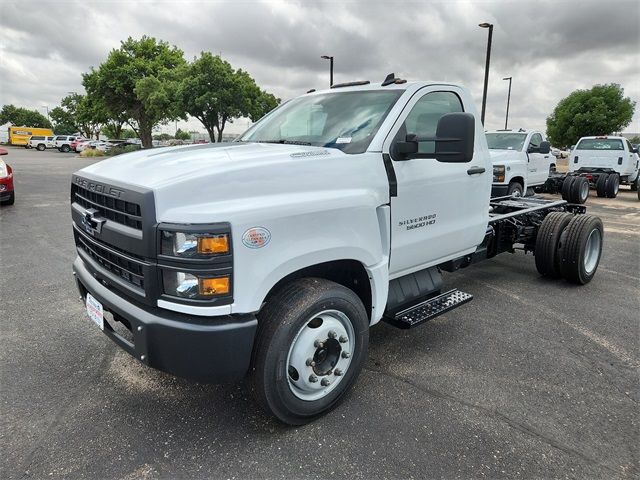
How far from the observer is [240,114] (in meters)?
30.8

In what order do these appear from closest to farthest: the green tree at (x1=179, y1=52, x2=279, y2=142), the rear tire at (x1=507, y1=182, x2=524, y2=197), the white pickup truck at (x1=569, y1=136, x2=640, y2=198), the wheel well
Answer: the wheel well → the rear tire at (x1=507, y1=182, x2=524, y2=197) → the white pickup truck at (x1=569, y1=136, x2=640, y2=198) → the green tree at (x1=179, y1=52, x2=279, y2=142)

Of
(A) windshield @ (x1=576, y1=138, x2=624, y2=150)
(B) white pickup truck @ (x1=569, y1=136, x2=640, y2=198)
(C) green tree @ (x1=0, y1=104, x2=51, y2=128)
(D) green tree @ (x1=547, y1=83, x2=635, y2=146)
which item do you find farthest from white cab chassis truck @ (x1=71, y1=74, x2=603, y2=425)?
(C) green tree @ (x1=0, y1=104, x2=51, y2=128)

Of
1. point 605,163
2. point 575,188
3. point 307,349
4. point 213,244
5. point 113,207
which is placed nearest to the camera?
point 213,244

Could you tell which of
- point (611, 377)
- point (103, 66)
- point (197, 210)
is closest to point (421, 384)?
point (611, 377)

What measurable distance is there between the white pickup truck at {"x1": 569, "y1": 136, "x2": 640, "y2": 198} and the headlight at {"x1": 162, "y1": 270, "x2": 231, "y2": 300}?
1655cm

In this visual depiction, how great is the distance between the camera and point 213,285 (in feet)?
7.02

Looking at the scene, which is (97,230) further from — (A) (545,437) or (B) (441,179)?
(A) (545,437)

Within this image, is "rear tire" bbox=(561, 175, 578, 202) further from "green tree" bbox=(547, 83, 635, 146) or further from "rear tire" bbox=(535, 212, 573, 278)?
"green tree" bbox=(547, 83, 635, 146)

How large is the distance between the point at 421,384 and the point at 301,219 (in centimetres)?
161

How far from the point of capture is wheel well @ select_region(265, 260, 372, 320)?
2747 mm

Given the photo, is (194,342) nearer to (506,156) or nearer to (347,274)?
(347,274)

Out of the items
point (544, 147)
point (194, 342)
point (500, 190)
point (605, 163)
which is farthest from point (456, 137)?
point (605, 163)

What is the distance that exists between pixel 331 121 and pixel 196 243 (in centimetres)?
166

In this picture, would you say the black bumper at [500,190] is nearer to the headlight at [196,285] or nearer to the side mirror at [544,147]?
the side mirror at [544,147]
